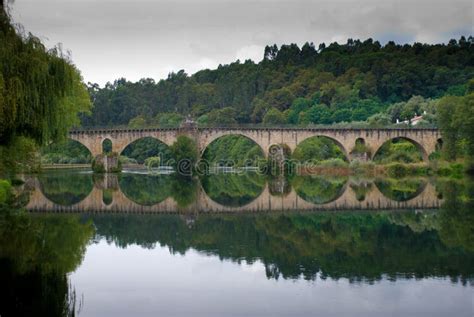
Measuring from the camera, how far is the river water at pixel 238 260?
40.4 ft

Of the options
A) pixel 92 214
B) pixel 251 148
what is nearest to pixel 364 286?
pixel 92 214

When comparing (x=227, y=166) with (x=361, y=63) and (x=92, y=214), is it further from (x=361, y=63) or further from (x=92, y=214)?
(x=92, y=214)

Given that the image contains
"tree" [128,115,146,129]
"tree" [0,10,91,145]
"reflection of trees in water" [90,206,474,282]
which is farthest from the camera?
"tree" [128,115,146,129]

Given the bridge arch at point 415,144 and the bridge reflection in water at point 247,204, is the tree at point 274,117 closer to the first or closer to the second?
the bridge arch at point 415,144

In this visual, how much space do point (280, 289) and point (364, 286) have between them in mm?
1658

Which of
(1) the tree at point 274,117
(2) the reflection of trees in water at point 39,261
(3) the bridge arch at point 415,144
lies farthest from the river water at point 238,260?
(1) the tree at point 274,117

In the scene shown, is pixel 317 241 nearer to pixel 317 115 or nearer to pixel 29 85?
pixel 29 85

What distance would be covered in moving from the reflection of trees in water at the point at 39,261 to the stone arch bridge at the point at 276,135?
1976 inches

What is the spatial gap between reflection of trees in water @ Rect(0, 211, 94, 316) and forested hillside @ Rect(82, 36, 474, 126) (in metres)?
76.5

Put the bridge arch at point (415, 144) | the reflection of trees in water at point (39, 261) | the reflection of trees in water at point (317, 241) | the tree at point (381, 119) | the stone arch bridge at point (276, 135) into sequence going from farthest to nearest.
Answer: the tree at point (381, 119) → the bridge arch at point (415, 144) → the stone arch bridge at point (276, 135) → the reflection of trees in water at point (317, 241) → the reflection of trees in water at point (39, 261)

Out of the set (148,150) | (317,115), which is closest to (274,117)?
(317,115)

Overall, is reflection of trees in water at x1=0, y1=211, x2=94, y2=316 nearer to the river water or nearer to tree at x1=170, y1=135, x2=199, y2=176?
the river water

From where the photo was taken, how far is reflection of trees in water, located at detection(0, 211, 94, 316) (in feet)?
39.1

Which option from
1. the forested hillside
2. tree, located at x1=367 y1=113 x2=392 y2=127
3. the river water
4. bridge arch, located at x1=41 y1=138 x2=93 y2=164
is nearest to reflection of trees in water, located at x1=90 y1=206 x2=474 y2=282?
the river water
